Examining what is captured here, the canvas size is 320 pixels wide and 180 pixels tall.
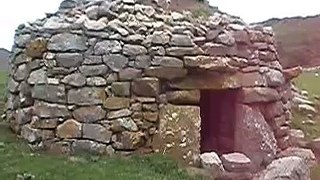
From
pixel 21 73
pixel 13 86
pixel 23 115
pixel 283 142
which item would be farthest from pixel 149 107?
pixel 283 142

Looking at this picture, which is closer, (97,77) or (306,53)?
(97,77)

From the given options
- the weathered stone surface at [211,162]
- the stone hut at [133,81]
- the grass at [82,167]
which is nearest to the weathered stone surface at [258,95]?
the stone hut at [133,81]

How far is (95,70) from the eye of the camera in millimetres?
11094

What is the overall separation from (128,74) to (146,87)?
35 centimetres

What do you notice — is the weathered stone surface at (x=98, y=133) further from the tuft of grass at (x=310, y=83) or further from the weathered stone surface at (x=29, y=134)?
the tuft of grass at (x=310, y=83)

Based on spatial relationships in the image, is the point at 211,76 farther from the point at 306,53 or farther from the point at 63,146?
the point at 306,53

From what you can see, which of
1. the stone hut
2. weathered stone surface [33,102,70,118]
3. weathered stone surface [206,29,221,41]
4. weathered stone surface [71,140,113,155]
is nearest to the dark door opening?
the stone hut

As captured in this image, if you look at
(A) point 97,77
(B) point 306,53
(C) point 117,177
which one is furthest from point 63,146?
(B) point 306,53

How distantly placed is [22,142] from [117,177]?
2785mm

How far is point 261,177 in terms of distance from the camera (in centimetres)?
1015

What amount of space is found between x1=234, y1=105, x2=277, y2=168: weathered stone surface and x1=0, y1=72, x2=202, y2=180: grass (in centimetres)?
168

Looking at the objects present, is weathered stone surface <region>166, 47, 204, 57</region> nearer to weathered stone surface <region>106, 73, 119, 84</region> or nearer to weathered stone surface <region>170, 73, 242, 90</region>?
weathered stone surface <region>170, 73, 242, 90</region>

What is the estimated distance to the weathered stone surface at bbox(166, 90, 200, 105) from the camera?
36.4ft

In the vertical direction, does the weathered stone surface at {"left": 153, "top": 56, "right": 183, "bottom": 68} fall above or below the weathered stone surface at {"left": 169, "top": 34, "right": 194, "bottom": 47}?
below
